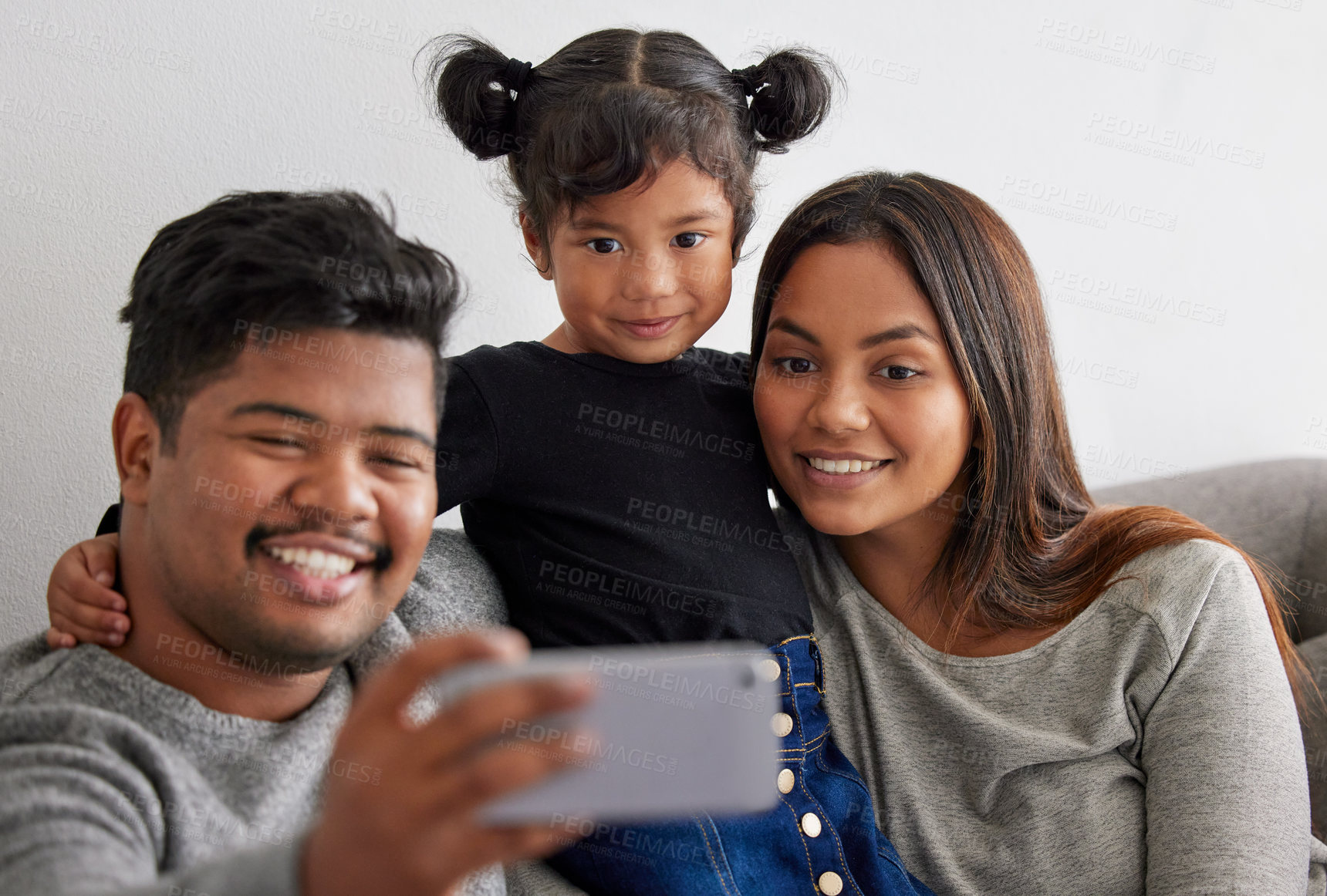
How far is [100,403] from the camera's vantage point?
1668 millimetres

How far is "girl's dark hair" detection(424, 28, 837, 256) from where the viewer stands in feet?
5.00

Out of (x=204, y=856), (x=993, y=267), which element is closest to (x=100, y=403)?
(x=204, y=856)

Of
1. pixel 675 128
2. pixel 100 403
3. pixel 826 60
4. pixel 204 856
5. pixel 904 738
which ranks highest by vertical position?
pixel 826 60

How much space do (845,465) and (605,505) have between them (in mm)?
355

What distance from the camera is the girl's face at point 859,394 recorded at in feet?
5.00

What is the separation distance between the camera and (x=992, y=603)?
5.39 ft

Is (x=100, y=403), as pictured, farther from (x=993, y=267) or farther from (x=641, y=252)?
(x=993, y=267)

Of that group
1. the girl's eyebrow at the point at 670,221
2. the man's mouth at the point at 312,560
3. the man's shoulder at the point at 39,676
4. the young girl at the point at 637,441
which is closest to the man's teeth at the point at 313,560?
the man's mouth at the point at 312,560

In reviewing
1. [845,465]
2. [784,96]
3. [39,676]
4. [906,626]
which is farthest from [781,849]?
[784,96]

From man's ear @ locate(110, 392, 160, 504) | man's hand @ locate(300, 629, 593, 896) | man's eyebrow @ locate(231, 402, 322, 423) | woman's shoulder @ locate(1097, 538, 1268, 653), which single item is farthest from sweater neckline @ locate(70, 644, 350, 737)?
woman's shoulder @ locate(1097, 538, 1268, 653)

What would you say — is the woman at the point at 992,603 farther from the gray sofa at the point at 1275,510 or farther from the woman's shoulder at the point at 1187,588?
the gray sofa at the point at 1275,510

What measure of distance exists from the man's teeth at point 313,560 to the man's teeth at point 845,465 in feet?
2.43

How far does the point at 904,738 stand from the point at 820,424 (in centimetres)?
50

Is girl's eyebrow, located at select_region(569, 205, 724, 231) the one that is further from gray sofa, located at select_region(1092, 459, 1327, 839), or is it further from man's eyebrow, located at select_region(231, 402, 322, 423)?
gray sofa, located at select_region(1092, 459, 1327, 839)
